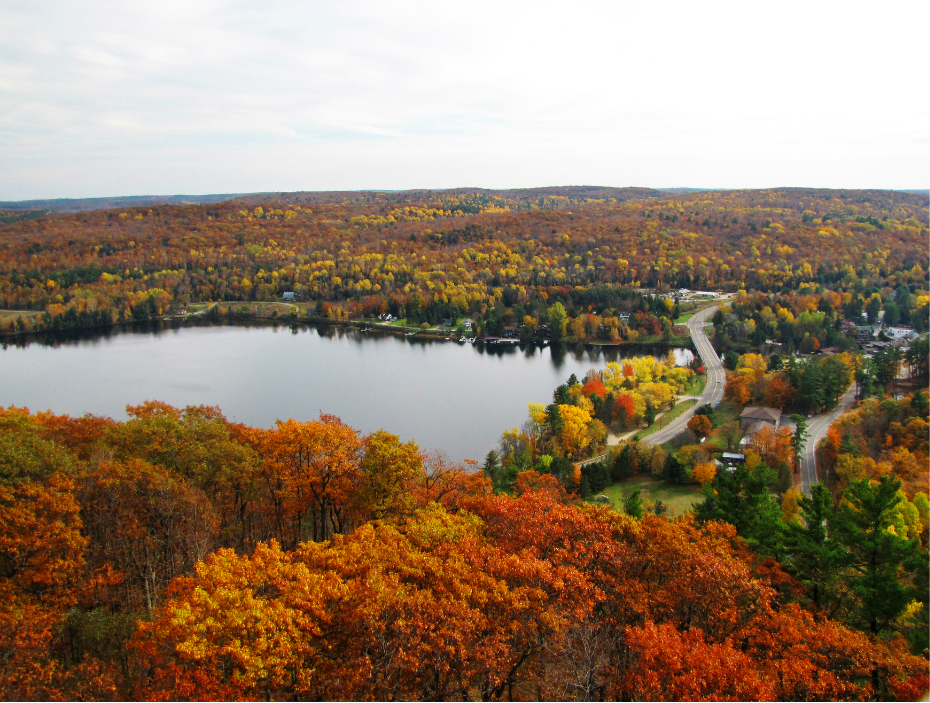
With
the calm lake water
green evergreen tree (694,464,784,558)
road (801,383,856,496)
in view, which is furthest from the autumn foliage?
the calm lake water

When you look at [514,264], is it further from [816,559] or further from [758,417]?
[816,559]

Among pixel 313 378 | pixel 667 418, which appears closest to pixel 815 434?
pixel 667 418

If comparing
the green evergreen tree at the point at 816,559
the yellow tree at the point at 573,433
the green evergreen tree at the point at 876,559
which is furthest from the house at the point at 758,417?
the green evergreen tree at the point at 816,559

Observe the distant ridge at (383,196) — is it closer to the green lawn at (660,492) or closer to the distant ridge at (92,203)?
the distant ridge at (92,203)

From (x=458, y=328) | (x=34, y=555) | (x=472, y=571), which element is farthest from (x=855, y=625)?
(x=458, y=328)

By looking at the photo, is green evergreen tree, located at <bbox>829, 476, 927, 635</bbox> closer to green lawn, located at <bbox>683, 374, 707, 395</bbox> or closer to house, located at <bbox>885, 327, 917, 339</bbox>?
green lawn, located at <bbox>683, 374, 707, 395</bbox>

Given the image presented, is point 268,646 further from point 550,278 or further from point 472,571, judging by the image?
point 550,278
